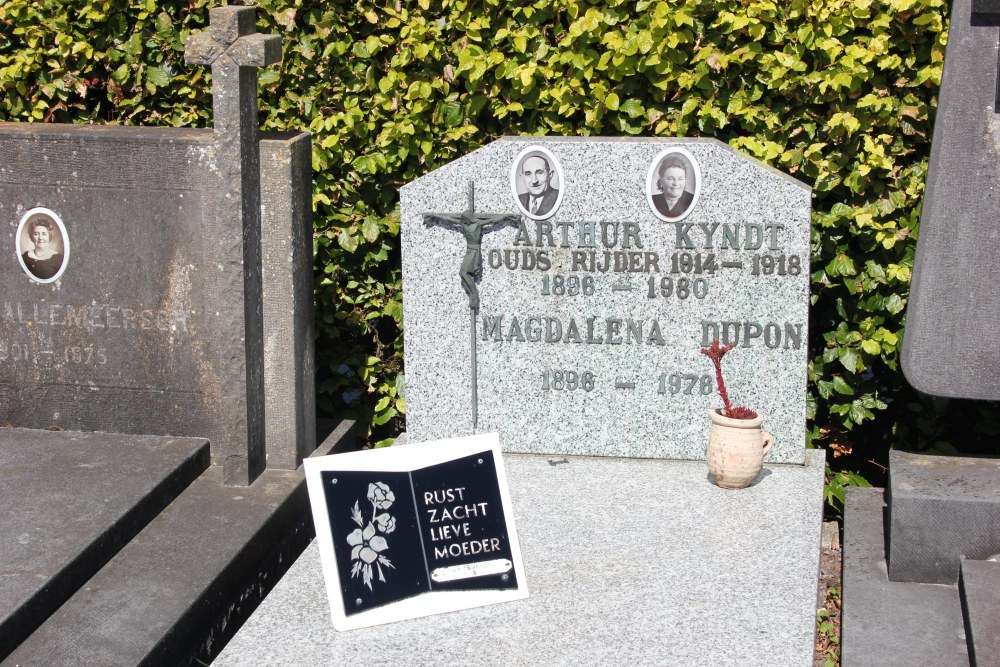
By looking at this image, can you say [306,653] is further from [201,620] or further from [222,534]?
[222,534]

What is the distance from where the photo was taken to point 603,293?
4949 millimetres

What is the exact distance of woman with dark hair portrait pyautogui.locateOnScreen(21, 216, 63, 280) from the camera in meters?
5.03

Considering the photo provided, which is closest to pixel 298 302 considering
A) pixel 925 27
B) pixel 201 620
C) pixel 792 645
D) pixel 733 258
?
pixel 201 620

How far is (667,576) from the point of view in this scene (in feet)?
12.8

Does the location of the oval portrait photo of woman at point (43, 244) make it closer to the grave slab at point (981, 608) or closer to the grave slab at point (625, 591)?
the grave slab at point (625, 591)

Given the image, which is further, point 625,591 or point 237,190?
point 237,190

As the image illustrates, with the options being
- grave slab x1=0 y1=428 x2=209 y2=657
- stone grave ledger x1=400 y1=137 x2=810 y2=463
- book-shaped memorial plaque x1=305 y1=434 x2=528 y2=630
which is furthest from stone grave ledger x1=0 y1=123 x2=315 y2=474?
book-shaped memorial plaque x1=305 y1=434 x2=528 y2=630

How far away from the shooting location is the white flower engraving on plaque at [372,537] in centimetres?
362

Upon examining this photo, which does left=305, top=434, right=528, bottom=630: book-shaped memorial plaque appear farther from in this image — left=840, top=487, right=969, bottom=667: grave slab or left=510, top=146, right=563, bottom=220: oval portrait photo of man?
left=510, top=146, right=563, bottom=220: oval portrait photo of man

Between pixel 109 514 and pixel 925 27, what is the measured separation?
12.0ft

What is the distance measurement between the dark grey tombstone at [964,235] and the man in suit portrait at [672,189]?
938mm

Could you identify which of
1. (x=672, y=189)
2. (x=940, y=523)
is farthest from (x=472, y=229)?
(x=940, y=523)

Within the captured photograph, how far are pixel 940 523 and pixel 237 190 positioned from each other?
286 centimetres

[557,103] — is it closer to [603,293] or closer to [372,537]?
[603,293]
